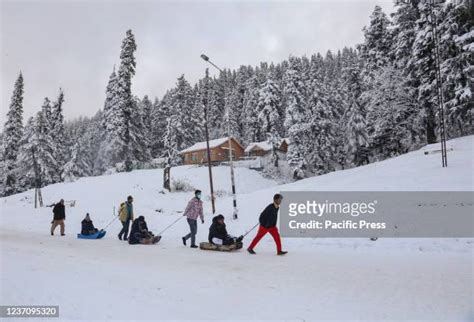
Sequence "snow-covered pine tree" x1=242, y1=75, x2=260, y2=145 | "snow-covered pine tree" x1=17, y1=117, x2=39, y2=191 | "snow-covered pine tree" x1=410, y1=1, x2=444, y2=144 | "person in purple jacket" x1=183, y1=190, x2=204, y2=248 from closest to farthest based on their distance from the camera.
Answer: "person in purple jacket" x1=183, y1=190, x2=204, y2=248 < "snow-covered pine tree" x1=410, y1=1, x2=444, y2=144 < "snow-covered pine tree" x1=17, y1=117, x2=39, y2=191 < "snow-covered pine tree" x1=242, y1=75, x2=260, y2=145

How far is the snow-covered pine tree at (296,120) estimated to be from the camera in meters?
44.0

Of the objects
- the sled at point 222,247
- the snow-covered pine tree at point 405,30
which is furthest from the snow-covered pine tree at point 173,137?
the sled at point 222,247

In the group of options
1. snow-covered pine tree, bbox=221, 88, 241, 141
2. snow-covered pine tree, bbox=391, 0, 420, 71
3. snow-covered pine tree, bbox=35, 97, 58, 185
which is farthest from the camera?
snow-covered pine tree, bbox=221, 88, 241, 141

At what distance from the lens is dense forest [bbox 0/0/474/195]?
25.3m

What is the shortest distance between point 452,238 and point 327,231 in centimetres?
400

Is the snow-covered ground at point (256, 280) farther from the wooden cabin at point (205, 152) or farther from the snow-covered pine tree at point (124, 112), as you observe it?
the wooden cabin at point (205, 152)

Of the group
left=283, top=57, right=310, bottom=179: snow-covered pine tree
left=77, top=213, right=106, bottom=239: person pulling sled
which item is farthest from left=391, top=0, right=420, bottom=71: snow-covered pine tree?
left=77, top=213, right=106, bottom=239: person pulling sled

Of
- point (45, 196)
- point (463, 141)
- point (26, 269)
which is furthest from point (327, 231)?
point (45, 196)

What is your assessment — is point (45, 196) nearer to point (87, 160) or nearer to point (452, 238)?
point (87, 160)

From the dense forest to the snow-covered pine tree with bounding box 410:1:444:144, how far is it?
0.08m

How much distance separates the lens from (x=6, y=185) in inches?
1959

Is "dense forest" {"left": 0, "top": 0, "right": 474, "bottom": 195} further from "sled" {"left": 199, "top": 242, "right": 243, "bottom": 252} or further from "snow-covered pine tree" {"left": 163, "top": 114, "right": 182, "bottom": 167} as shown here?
"sled" {"left": 199, "top": 242, "right": 243, "bottom": 252}

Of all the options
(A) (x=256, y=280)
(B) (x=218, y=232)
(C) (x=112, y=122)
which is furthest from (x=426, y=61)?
(C) (x=112, y=122)

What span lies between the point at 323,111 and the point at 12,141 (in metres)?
44.4
